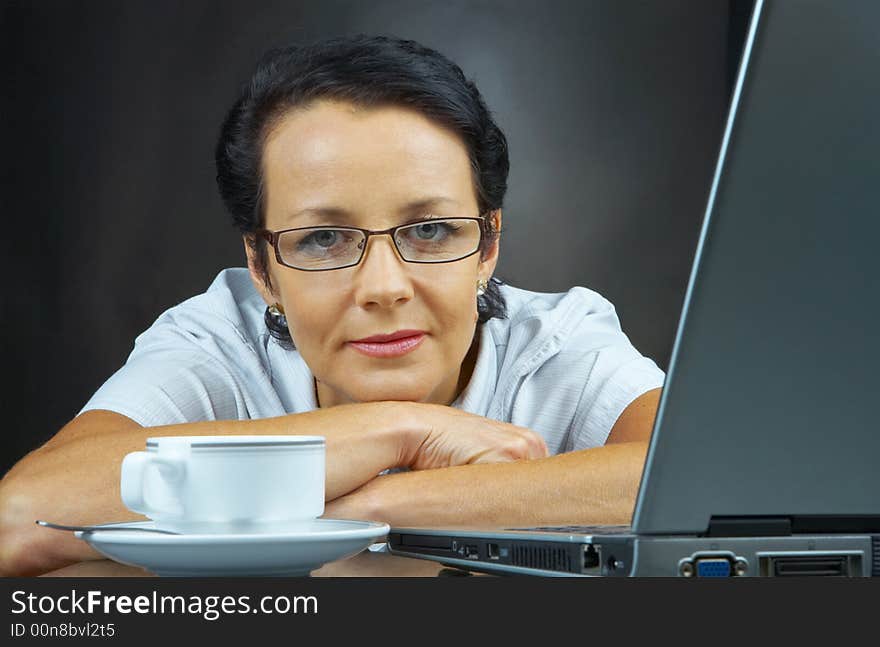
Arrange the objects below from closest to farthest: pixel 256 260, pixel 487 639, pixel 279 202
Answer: pixel 487 639
pixel 279 202
pixel 256 260

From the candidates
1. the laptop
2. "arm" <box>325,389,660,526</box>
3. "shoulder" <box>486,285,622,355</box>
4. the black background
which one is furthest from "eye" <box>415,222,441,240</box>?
the black background

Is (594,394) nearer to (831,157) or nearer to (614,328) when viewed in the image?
(614,328)

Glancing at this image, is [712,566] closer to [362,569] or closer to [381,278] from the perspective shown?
[362,569]

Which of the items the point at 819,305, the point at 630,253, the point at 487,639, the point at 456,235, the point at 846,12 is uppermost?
the point at 630,253

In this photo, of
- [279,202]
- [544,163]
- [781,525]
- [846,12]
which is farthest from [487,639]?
[544,163]

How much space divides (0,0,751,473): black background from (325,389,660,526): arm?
2.13 m

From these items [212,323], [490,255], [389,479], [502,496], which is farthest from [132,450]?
[490,255]

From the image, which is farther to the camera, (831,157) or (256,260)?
(256,260)

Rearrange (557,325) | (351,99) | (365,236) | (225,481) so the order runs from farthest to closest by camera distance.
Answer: (557,325), (351,99), (365,236), (225,481)

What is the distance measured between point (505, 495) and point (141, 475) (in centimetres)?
39

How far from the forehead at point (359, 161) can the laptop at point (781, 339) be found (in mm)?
1070

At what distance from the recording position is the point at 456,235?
5.03 feet

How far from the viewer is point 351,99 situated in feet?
5.21

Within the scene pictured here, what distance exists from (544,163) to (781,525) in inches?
111
